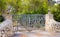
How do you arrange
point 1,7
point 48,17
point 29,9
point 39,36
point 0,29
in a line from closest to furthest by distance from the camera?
point 0,29, point 39,36, point 48,17, point 1,7, point 29,9

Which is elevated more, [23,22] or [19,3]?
[19,3]

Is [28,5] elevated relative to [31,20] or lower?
elevated

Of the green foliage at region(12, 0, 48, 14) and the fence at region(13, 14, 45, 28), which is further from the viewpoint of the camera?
the green foliage at region(12, 0, 48, 14)

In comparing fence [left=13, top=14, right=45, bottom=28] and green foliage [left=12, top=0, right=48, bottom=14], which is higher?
green foliage [left=12, top=0, right=48, bottom=14]

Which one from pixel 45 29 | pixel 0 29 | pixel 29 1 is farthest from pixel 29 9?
pixel 0 29

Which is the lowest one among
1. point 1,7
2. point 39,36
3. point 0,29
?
point 39,36

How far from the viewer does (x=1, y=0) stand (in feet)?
46.5

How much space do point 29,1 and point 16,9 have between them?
1.67 meters

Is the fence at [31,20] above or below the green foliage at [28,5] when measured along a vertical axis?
below

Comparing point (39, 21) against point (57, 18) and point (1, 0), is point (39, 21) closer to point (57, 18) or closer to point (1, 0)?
point (57, 18)

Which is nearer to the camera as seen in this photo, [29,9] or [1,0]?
[1,0]

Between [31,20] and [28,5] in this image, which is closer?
[31,20]

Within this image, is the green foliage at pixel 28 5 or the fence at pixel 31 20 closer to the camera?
the fence at pixel 31 20

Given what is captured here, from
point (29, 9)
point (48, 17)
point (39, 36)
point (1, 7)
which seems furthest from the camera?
point (29, 9)
